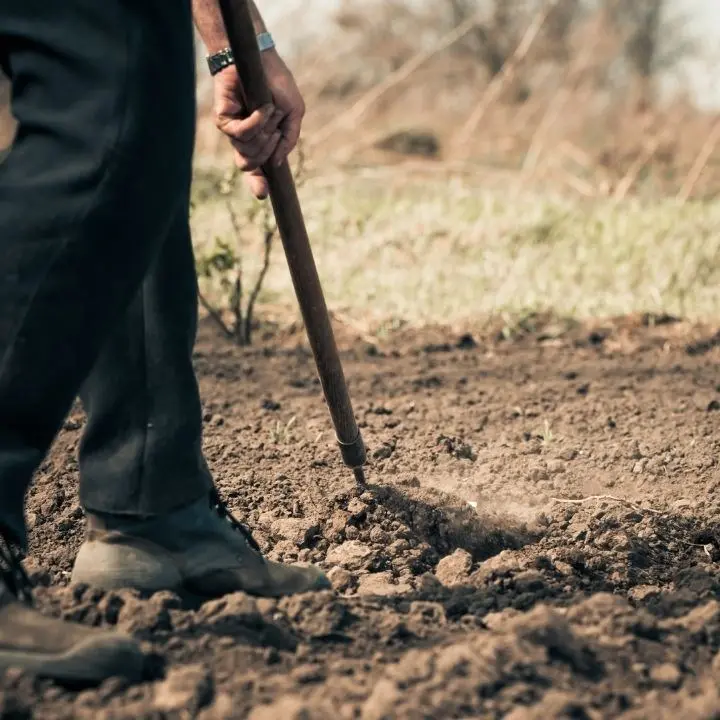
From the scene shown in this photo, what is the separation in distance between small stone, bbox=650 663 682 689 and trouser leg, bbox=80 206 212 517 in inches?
34.7

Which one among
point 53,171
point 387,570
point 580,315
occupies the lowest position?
point 387,570

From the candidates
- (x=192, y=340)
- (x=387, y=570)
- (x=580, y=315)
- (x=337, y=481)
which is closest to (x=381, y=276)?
(x=580, y=315)

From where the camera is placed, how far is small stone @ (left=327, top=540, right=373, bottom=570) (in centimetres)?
256

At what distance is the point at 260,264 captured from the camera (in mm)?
5812

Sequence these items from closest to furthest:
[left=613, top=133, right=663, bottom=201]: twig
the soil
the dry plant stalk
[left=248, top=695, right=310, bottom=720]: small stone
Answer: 1. [left=248, top=695, right=310, bottom=720]: small stone
2. the soil
3. [left=613, top=133, right=663, bottom=201]: twig
4. the dry plant stalk

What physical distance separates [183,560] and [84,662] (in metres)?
0.46

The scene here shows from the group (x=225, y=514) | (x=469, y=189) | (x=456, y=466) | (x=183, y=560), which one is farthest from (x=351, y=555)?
(x=469, y=189)

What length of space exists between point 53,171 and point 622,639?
1.14 metres

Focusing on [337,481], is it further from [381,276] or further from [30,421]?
[381,276]

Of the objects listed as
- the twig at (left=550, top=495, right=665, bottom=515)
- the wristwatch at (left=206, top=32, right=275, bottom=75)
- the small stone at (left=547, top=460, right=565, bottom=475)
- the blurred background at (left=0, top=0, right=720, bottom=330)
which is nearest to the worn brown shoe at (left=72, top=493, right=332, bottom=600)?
the wristwatch at (left=206, top=32, right=275, bottom=75)

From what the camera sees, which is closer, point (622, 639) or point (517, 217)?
point (622, 639)

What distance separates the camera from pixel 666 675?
170cm

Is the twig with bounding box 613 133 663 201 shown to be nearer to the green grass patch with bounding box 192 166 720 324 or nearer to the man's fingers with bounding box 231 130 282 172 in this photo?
the green grass patch with bounding box 192 166 720 324

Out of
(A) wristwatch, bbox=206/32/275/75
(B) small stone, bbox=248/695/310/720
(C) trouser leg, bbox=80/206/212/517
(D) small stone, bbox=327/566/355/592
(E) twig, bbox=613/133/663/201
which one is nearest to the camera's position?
(B) small stone, bbox=248/695/310/720
